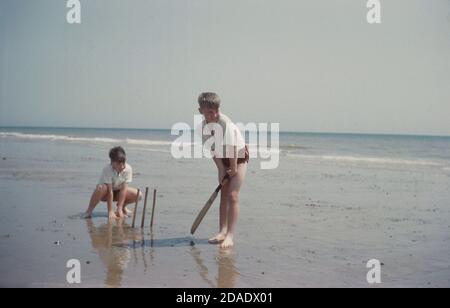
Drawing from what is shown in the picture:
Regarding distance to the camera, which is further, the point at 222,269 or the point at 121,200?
the point at 121,200

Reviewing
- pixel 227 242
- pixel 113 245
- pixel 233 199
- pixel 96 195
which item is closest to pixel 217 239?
pixel 227 242

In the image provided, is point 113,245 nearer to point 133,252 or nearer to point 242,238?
point 133,252

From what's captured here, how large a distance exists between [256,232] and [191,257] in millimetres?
1361

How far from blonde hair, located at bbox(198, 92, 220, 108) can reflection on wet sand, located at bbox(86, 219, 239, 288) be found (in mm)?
1559

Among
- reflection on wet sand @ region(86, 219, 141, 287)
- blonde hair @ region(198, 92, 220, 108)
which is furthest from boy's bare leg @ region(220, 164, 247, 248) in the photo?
reflection on wet sand @ region(86, 219, 141, 287)

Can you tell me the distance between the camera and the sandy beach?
4184 millimetres

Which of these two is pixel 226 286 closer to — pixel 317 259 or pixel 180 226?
pixel 317 259

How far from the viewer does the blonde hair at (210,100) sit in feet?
16.8

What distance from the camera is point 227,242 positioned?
17.1ft

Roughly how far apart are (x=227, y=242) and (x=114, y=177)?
2262 millimetres

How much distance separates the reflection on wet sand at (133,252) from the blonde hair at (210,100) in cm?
156

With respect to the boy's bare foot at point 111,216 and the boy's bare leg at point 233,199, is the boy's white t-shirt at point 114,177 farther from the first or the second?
the boy's bare leg at point 233,199

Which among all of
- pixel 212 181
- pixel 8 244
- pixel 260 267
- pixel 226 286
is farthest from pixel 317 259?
pixel 212 181
